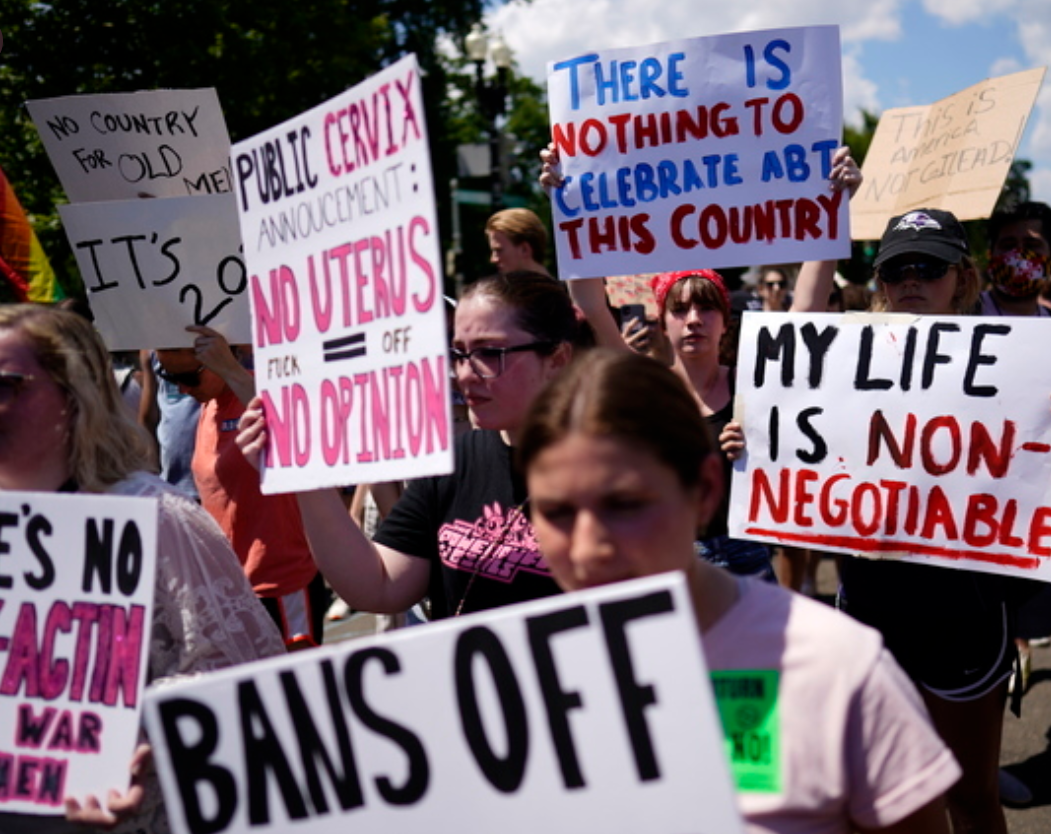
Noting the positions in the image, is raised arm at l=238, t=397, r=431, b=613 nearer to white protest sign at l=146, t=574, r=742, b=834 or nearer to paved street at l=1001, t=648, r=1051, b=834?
white protest sign at l=146, t=574, r=742, b=834

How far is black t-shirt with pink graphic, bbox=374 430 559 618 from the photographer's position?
2578 millimetres

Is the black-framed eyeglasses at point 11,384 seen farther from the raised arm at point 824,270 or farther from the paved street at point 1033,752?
the paved street at point 1033,752

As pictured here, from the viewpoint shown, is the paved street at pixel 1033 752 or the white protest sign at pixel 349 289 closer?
the white protest sign at pixel 349 289

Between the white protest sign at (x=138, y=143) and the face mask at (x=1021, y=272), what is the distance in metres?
3.41

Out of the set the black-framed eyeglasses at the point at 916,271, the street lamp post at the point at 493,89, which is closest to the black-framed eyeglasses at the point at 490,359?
the black-framed eyeglasses at the point at 916,271

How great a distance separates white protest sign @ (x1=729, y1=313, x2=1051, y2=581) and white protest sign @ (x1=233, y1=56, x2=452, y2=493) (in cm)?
141

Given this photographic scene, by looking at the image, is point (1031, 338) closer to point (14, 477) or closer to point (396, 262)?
point (396, 262)

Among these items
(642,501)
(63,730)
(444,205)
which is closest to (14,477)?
(63,730)

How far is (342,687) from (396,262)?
808 millimetres

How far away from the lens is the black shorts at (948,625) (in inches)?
132

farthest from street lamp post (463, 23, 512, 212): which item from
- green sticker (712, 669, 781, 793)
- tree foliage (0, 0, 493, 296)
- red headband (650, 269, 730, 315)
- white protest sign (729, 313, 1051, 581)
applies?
green sticker (712, 669, 781, 793)

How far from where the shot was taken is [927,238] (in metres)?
3.72

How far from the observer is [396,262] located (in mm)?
2180

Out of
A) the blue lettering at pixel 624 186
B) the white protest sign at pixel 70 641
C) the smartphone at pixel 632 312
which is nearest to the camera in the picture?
the white protest sign at pixel 70 641
